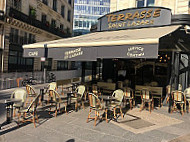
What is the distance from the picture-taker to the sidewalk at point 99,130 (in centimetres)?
446

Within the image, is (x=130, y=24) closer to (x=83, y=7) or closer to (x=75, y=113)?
(x=75, y=113)

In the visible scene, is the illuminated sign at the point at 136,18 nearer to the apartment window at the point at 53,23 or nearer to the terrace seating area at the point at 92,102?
the terrace seating area at the point at 92,102

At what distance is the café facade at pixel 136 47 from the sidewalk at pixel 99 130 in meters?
2.09

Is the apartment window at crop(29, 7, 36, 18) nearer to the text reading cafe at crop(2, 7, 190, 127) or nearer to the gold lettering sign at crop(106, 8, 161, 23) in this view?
the text reading cafe at crop(2, 7, 190, 127)

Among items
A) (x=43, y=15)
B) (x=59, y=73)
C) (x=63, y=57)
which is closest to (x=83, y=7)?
(x=43, y=15)

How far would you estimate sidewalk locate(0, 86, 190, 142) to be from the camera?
176 inches

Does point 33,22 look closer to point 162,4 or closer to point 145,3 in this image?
point 145,3

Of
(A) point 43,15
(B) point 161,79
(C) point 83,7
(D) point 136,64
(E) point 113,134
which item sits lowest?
(E) point 113,134

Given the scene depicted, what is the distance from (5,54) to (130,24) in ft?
51.8

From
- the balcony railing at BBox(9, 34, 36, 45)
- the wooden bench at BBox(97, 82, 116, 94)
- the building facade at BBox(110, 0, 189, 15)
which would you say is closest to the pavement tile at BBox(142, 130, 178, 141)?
the wooden bench at BBox(97, 82, 116, 94)

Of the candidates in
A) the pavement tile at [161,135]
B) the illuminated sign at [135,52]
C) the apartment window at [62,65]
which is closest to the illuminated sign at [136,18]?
the illuminated sign at [135,52]

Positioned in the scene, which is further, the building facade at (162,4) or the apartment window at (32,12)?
the apartment window at (32,12)

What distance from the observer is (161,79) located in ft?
37.4

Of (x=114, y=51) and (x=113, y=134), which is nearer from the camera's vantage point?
(x=113, y=134)
